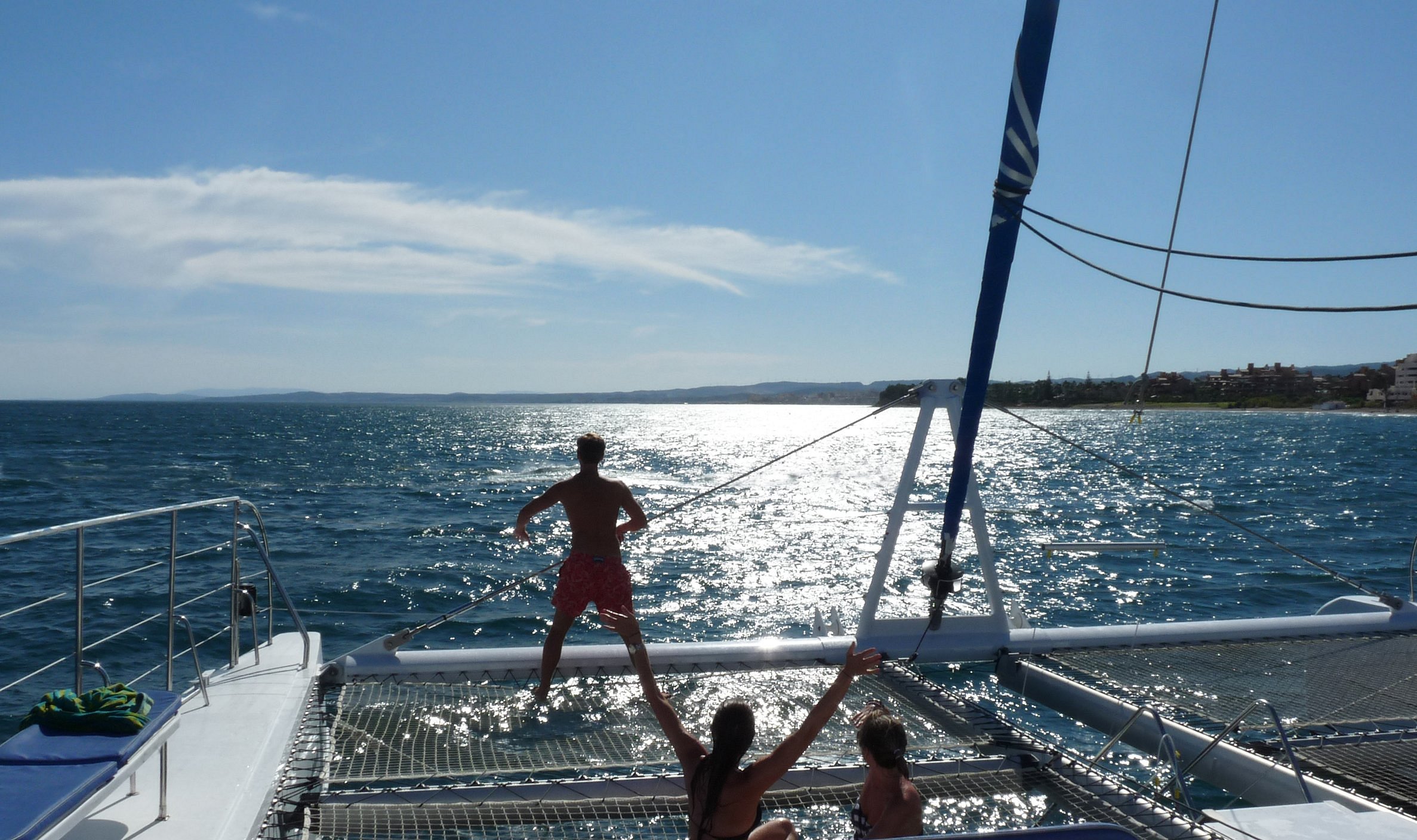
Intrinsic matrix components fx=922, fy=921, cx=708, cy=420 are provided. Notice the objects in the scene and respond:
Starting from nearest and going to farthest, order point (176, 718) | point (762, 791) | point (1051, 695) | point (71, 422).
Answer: point (762, 791)
point (176, 718)
point (1051, 695)
point (71, 422)

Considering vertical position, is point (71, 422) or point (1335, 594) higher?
point (1335, 594)

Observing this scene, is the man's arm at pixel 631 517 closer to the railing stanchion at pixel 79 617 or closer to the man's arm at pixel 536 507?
the man's arm at pixel 536 507

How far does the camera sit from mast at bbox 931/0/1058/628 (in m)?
5.80

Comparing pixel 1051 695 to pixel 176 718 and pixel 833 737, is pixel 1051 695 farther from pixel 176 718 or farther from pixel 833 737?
pixel 176 718

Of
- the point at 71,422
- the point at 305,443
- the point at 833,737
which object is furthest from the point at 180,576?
the point at 71,422

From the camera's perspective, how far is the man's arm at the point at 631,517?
19.5 ft

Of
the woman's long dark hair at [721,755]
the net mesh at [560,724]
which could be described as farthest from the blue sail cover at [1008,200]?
the woman's long dark hair at [721,755]

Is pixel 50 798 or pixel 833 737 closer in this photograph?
pixel 50 798

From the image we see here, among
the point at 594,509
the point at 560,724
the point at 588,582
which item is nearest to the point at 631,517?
the point at 594,509

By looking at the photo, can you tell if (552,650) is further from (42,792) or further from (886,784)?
(42,792)

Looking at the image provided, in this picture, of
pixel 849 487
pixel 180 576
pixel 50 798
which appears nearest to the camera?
pixel 50 798

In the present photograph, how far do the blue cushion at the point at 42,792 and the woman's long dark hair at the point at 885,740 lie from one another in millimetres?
2688

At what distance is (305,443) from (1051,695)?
63.3 metres

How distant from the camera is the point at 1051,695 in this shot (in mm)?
6848
